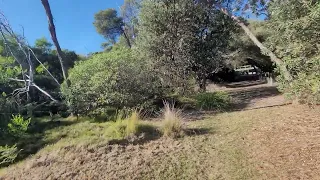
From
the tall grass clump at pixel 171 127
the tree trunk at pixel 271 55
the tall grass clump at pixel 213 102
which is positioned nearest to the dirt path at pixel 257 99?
the tall grass clump at pixel 213 102

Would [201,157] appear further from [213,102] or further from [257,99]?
[257,99]

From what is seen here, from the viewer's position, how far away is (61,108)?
31.3ft

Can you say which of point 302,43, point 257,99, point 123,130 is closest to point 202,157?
point 123,130

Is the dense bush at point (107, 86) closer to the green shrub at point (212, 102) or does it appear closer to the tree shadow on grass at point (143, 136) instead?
the green shrub at point (212, 102)

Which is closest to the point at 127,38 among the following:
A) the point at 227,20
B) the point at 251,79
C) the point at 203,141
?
the point at 251,79

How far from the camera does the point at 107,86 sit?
8383 millimetres

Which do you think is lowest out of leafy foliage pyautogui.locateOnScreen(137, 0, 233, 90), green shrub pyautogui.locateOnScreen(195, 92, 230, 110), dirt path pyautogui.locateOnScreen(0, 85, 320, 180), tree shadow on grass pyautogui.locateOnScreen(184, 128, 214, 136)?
dirt path pyautogui.locateOnScreen(0, 85, 320, 180)

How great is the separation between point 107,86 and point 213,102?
3.81 meters

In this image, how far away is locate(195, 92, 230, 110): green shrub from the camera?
30.4 feet

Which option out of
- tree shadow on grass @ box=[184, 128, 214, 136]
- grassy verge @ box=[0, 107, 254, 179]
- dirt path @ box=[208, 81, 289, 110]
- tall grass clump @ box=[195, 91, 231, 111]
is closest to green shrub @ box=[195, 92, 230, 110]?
tall grass clump @ box=[195, 91, 231, 111]

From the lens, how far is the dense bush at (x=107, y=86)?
330 inches

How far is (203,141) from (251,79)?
943 inches

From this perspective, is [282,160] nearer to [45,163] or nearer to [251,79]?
[45,163]

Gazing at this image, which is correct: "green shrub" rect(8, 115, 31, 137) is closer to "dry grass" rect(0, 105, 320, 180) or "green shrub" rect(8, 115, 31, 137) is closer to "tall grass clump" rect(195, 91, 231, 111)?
"dry grass" rect(0, 105, 320, 180)
